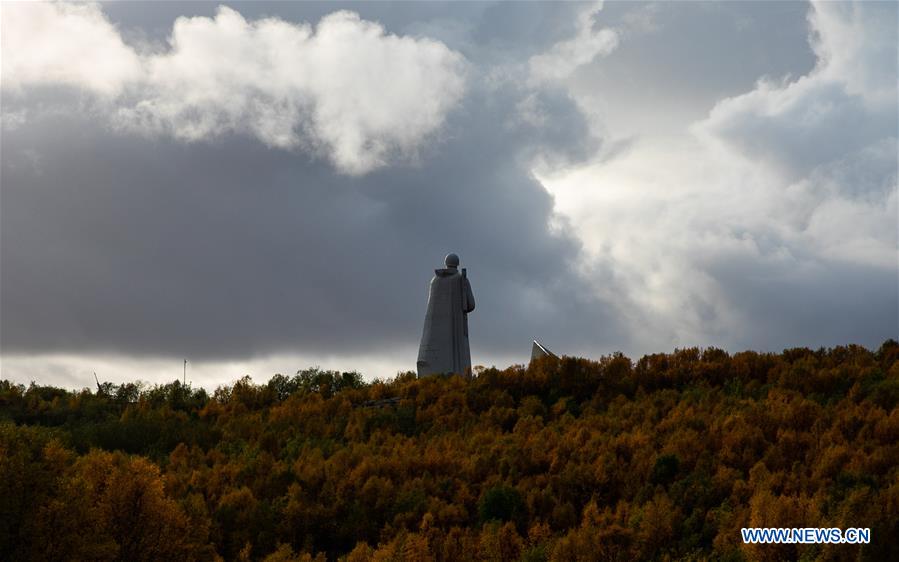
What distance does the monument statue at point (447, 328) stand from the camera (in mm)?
30047

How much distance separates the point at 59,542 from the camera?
43.4ft

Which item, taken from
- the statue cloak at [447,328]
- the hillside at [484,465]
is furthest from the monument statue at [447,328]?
the hillside at [484,465]

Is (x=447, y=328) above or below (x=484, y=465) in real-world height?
above

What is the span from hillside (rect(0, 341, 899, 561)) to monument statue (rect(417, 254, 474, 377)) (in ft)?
2.90

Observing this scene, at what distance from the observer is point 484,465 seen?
22.1 m

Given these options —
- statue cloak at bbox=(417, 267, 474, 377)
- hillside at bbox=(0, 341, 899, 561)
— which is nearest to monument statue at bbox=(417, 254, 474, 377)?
statue cloak at bbox=(417, 267, 474, 377)

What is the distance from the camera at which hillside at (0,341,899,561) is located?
15.0 metres

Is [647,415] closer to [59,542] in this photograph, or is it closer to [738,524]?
[738,524]

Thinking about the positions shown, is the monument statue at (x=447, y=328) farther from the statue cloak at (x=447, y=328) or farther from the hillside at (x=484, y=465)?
the hillside at (x=484, y=465)

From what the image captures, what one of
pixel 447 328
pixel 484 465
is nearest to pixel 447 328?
pixel 447 328

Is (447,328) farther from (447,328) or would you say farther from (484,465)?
(484,465)

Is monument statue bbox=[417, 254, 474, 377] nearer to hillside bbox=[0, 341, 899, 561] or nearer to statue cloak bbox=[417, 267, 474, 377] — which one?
statue cloak bbox=[417, 267, 474, 377]

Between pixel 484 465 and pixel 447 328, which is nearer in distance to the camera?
pixel 484 465

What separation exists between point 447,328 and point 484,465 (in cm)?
843
